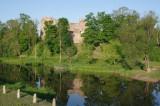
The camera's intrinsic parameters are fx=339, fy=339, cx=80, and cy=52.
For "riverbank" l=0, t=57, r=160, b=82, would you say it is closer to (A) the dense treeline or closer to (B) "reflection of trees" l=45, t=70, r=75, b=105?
(A) the dense treeline

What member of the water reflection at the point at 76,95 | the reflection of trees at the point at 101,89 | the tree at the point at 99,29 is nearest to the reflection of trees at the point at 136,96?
the reflection of trees at the point at 101,89

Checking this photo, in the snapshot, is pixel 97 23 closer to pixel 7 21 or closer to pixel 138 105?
pixel 7 21

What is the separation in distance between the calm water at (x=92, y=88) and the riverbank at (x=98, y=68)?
12.2 feet

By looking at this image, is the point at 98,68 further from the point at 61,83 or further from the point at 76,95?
→ the point at 76,95

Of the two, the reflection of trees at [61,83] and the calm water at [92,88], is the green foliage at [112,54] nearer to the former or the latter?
the calm water at [92,88]

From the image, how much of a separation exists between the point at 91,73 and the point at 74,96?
29345 millimetres

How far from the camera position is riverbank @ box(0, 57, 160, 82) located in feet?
235

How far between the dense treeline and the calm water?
54.5 ft

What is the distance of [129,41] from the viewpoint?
252ft

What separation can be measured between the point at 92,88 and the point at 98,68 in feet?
82.1

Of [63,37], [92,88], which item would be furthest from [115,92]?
[63,37]

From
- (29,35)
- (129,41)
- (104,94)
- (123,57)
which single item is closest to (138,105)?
(104,94)

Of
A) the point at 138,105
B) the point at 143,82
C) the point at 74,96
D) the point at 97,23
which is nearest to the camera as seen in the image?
the point at 138,105

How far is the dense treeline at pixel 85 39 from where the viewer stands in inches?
3536
